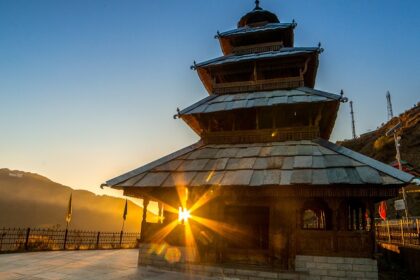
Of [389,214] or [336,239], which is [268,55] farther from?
[389,214]

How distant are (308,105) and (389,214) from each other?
32762 mm

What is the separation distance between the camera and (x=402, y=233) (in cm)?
1468

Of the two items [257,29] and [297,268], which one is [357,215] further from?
[257,29]

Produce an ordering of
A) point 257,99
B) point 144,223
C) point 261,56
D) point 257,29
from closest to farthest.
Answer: point 144,223
point 257,99
point 261,56
point 257,29

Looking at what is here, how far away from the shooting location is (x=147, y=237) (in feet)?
33.4

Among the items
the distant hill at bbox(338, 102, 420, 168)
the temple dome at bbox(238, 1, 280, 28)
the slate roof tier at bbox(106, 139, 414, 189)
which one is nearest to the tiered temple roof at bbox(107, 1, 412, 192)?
the slate roof tier at bbox(106, 139, 414, 189)

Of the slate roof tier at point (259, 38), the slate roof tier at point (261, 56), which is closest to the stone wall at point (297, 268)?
the slate roof tier at point (261, 56)

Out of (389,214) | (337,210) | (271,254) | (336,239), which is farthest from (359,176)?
(389,214)

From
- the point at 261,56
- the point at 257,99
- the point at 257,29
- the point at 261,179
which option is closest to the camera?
the point at 261,179

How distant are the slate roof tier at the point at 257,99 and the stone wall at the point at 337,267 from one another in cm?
547

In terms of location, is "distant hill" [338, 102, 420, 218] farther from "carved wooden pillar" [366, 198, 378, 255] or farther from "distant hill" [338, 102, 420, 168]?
"carved wooden pillar" [366, 198, 378, 255]

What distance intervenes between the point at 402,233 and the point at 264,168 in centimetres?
1096

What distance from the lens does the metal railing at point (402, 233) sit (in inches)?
543

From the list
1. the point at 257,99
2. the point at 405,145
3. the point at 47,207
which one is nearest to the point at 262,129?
the point at 257,99
